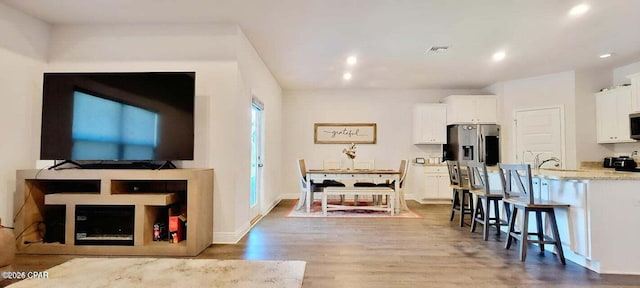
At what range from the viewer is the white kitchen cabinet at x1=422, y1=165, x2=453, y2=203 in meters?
6.44

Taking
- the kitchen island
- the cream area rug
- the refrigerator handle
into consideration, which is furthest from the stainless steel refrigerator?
the cream area rug

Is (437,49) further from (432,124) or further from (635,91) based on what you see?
(635,91)

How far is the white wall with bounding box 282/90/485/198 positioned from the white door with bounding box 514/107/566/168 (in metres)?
1.34

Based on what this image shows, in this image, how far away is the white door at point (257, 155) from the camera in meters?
4.96

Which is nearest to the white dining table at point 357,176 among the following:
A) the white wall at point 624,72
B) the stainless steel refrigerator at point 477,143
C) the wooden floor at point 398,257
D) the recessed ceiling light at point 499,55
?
the wooden floor at point 398,257

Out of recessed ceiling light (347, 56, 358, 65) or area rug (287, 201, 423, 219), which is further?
area rug (287, 201, 423, 219)

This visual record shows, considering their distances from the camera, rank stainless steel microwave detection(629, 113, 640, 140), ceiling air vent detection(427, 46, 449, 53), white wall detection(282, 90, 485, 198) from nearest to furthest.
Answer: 1. ceiling air vent detection(427, 46, 449, 53)
2. stainless steel microwave detection(629, 113, 640, 140)
3. white wall detection(282, 90, 485, 198)

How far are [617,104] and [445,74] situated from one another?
103 inches

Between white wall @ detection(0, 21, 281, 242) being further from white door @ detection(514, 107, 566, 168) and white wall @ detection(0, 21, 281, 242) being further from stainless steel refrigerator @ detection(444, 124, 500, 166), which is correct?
white door @ detection(514, 107, 566, 168)

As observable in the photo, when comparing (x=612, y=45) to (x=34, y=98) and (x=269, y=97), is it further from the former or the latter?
(x=34, y=98)

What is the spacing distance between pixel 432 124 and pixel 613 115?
2868 millimetres

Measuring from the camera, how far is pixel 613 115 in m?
5.06

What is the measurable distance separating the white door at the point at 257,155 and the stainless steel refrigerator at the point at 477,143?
397 centimetres

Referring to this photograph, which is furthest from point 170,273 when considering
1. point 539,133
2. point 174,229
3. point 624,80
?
point 624,80
